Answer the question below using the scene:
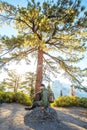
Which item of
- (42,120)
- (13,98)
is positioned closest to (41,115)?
(42,120)

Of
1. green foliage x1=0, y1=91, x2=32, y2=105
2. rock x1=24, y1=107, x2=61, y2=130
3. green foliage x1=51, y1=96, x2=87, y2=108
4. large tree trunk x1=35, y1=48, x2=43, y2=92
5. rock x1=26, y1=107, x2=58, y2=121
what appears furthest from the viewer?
large tree trunk x1=35, y1=48, x2=43, y2=92

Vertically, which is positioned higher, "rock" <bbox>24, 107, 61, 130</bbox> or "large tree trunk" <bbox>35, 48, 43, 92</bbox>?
"large tree trunk" <bbox>35, 48, 43, 92</bbox>

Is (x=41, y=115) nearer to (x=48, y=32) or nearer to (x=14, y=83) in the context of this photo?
(x=48, y=32)

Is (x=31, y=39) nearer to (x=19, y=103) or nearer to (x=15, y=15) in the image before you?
(x=15, y=15)

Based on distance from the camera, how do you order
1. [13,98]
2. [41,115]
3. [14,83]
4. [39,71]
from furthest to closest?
[14,83] → [39,71] → [13,98] → [41,115]

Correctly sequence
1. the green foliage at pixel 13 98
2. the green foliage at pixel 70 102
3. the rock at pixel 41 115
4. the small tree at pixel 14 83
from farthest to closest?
the small tree at pixel 14 83
the green foliage at pixel 70 102
the green foliage at pixel 13 98
the rock at pixel 41 115

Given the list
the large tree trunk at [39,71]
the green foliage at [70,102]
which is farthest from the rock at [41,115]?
the large tree trunk at [39,71]

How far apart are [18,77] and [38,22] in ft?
72.5

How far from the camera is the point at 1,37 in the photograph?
16.4 metres

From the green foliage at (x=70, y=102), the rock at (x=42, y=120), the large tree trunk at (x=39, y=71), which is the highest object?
the large tree trunk at (x=39, y=71)

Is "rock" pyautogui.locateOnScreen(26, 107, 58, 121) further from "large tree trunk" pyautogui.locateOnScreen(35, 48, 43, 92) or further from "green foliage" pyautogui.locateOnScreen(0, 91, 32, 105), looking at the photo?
"large tree trunk" pyautogui.locateOnScreen(35, 48, 43, 92)

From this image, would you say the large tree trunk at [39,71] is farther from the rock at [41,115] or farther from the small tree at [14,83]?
the small tree at [14,83]

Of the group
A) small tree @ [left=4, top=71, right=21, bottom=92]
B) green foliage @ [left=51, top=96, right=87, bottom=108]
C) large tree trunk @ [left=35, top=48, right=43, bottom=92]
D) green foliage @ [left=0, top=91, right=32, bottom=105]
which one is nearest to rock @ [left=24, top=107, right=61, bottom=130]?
green foliage @ [left=0, top=91, right=32, bottom=105]

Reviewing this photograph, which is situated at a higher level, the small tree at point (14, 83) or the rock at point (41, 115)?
the small tree at point (14, 83)
